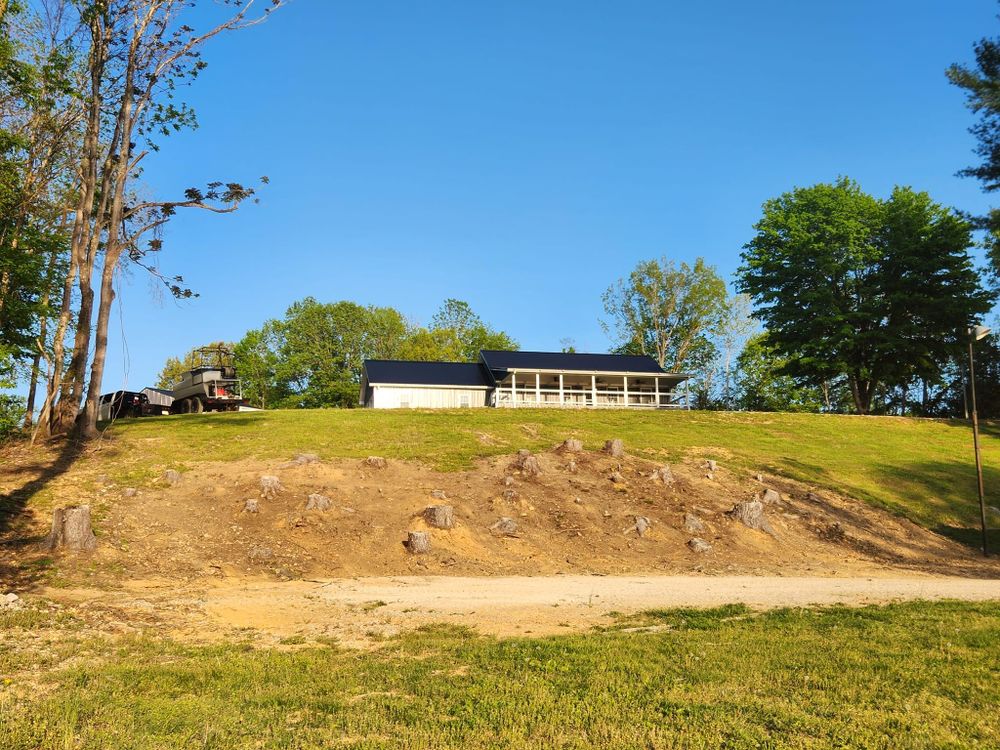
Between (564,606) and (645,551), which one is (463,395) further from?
(564,606)

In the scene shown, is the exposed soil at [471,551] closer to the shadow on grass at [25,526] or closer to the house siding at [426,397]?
the shadow on grass at [25,526]

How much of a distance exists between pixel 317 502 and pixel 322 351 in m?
58.5

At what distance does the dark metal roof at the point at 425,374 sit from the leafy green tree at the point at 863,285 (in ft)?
75.2

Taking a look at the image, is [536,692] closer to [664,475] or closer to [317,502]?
[317,502]

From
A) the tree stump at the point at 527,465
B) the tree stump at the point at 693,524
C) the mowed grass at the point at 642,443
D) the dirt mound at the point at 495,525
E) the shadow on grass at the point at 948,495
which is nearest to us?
the dirt mound at the point at 495,525

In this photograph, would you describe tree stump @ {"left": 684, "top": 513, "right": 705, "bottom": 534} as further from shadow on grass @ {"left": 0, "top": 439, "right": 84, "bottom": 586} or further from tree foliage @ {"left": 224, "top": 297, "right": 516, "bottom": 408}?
tree foliage @ {"left": 224, "top": 297, "right": 516, "bottom": 408}

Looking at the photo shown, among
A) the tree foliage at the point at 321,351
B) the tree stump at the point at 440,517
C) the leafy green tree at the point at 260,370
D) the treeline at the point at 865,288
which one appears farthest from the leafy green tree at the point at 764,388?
the tree stump at the point at 440,517

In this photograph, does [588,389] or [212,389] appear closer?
[212,389]

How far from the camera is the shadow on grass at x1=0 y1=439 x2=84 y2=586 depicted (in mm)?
14453

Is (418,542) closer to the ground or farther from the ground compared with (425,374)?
closer to the ground

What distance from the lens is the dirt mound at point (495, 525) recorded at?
1744 cm

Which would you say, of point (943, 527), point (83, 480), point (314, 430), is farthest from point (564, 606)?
point (314, 430)

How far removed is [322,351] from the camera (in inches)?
3004

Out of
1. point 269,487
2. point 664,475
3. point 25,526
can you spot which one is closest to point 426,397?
point 664,475
